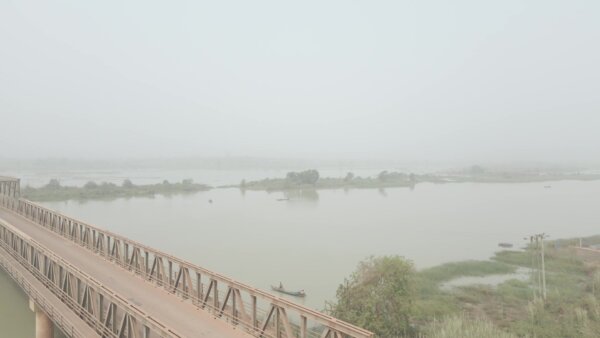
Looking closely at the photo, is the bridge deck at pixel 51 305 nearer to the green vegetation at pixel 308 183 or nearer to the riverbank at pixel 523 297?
the riverbank at pixel 523 297

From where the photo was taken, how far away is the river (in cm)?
3312

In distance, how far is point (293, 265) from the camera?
3378 centimetres

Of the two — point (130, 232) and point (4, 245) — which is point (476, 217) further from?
point (4, 245)

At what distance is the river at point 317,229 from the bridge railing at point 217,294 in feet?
16.6

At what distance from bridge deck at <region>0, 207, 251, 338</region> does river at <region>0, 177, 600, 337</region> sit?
416 centimetres

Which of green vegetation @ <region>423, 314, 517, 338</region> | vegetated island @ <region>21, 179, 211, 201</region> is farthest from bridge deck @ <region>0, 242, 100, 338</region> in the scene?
vegetated island @ <region>21, 179, 211, 201</region>

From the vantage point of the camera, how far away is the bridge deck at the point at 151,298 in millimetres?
12406

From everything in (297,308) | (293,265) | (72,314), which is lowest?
(293,265)

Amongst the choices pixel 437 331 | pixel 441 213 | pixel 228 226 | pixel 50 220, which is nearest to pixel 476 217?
pixel 441 213

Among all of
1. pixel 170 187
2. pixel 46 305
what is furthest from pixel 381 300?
pixel 170 187

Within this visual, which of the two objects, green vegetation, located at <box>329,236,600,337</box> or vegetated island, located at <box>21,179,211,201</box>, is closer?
green vegetation, located at <box>329,236,600,337</box>

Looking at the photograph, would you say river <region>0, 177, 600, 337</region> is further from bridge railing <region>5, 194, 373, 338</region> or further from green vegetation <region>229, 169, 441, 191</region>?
green vegetation <region>229, 169, 441, 191</region>

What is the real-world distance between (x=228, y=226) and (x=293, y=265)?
74.6 ft

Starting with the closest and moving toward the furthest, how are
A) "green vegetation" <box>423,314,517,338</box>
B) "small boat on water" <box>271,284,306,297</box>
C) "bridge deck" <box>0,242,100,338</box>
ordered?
1. "bridge deck" <box>0,242,100,338</box>
2. "green vegetation" <box>423,314,517,338</box>
3. "small boat on water" <box>271,284,306,297</box>
